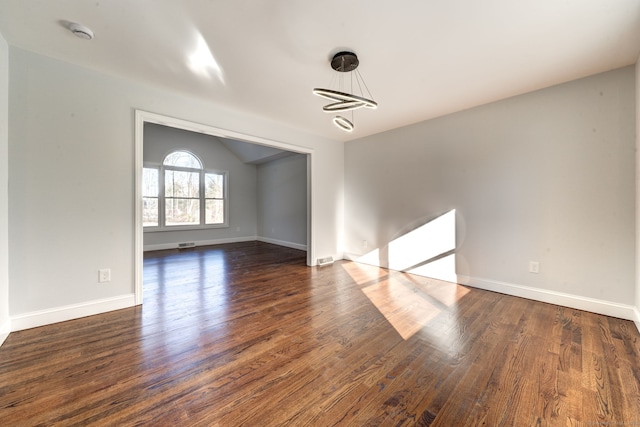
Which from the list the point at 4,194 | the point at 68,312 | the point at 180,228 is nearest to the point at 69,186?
the point at 4,194

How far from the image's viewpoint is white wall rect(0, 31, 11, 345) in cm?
202

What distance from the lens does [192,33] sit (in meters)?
1.96

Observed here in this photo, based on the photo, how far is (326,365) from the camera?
1.72m

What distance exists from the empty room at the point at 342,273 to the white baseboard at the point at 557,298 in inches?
0.8

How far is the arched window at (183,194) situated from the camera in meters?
6.24

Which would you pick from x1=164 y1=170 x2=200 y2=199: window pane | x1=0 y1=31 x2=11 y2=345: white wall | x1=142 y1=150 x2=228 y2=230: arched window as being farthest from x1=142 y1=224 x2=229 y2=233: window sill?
x1=0 y1=31 x2=11 y2=345: white wall

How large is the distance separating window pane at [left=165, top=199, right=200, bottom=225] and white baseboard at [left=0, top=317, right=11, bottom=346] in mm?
4525

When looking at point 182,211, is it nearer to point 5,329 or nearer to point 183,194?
point 183,194

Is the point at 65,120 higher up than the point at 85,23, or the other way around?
the point at 85,23

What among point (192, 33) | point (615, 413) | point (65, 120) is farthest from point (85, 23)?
point (615, 413)

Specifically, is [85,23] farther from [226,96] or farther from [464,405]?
[464,405]

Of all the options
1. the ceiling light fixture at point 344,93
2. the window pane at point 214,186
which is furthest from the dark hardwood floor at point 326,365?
the window pane at point 214,186

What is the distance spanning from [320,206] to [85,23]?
357 cm

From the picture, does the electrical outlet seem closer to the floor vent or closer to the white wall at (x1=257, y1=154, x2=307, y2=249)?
the floor vent
